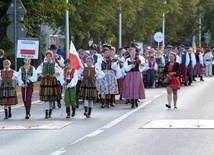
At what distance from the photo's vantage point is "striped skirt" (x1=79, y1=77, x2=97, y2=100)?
786 inches

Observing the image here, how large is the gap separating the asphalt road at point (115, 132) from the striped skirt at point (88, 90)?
20.7 inches

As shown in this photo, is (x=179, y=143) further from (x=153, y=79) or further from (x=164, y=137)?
(x=153, y=79)

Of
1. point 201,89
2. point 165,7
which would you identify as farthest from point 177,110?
point 165,7

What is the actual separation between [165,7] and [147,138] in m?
46.2

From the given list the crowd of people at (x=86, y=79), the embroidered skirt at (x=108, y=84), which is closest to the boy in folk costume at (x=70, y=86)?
the crowd of people at (x=86, y=79)

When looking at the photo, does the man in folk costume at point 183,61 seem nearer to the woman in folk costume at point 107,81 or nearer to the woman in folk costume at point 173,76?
the woman in folk costume at point 107,81

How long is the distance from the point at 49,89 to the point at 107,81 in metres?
4.08

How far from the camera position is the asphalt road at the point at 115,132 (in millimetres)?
13414

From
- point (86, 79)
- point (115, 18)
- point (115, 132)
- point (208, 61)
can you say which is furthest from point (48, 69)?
point (115, 18)

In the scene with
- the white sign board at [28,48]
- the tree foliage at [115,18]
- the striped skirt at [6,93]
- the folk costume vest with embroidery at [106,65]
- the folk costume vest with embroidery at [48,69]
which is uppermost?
the tree foliage at [115,18]

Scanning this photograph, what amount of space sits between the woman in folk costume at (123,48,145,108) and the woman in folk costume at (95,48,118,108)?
1.32 ft

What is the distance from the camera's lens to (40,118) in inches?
783

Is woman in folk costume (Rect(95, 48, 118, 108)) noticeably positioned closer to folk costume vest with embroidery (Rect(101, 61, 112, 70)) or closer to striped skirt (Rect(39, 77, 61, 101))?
folk costume vest with embroidery (Rect(101, 61, 112, 70))

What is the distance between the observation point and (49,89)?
19859mm
